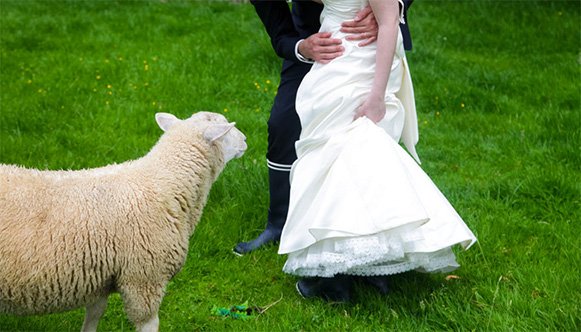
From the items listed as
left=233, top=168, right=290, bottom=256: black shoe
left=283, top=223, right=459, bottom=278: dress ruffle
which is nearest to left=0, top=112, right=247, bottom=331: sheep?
left=283, top=223, right=459, bottom=278: dress ruffle

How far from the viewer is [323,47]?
10.9 ft

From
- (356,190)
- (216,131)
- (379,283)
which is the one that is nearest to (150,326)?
(216,131)

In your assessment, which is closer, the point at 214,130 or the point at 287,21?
the point at 214,130

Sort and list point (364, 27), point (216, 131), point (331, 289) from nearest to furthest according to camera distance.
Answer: point (216, 131) → point (364, 27) → point (331, 289)

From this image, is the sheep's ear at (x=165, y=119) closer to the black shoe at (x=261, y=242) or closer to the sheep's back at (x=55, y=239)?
the sheep's back at (x=55, y=239)

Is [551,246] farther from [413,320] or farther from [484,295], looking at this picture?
[413,320]

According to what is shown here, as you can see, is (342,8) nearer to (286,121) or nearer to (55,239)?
(286,121)

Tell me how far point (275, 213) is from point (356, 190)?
111cm

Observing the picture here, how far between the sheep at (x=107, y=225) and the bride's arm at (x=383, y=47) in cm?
73

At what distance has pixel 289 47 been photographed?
364cm

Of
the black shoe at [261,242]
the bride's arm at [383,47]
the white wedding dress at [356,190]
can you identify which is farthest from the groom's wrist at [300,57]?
the black shoe at [261,242]

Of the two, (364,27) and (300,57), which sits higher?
(364,27)

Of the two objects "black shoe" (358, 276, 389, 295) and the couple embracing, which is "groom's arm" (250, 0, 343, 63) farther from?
"black shoe" (358, 276, 389, 295)

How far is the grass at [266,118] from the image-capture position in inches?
128
